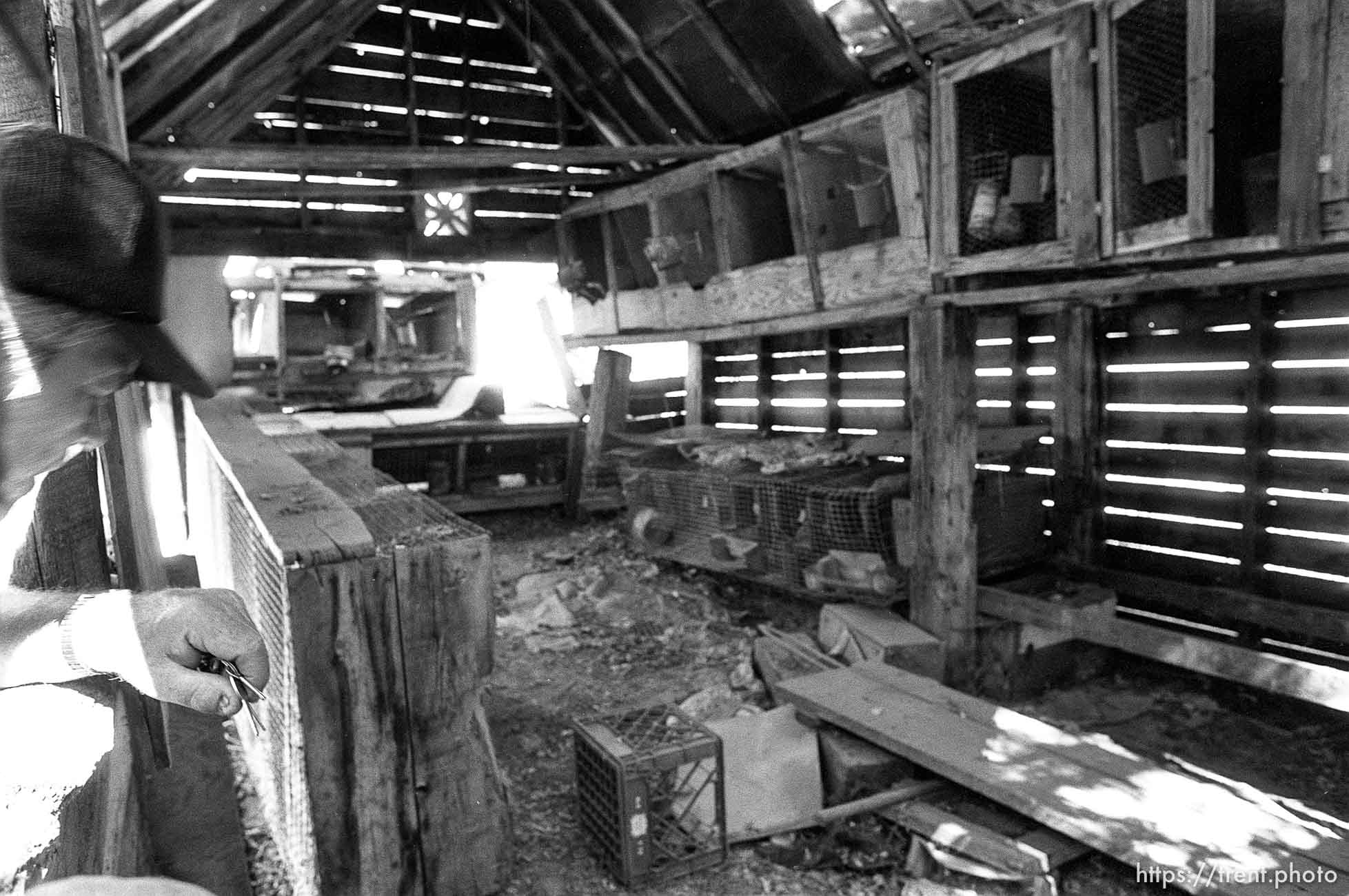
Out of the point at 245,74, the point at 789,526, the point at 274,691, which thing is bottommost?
the point at 789,526

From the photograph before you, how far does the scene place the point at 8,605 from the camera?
67.5 inches

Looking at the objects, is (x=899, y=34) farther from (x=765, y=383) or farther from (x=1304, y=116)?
(x=765, y=383)

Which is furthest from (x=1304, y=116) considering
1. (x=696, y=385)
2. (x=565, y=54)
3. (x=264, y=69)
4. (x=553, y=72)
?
(x=553, y=72)

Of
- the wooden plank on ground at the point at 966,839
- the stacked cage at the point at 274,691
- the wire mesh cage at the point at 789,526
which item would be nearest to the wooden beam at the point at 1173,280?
the wire mesh cage at the point at 789,526

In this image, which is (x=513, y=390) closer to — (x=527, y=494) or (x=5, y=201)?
(x=527, y=494)

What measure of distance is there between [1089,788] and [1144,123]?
10.6ft

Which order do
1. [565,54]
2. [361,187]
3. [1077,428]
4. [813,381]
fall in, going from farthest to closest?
[565,54], [813,381], [361,187], [1077,428]

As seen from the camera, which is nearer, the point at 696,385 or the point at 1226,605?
the point at 1226,605

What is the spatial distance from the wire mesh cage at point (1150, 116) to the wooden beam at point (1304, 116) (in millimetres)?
536

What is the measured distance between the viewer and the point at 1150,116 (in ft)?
14.5

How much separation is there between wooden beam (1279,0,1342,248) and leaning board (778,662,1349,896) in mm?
2421

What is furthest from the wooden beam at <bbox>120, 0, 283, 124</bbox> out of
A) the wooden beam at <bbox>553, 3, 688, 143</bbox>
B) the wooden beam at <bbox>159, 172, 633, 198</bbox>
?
the wooden beam at <bbox>553, 3, 688, 143</bbox>

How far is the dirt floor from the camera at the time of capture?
12.7 feet

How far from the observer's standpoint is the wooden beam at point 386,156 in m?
6.36
